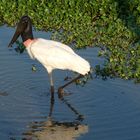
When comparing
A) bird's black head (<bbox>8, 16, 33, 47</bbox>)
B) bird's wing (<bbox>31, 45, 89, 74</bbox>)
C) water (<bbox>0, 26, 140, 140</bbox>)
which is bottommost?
water (<bbox>0, 26, 140, 140</bbox>)

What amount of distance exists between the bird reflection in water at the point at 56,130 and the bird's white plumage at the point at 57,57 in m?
0.96

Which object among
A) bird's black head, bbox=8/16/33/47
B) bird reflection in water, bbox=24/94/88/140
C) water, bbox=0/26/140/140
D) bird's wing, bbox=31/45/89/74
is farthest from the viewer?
bird's black head, bbox=8/16/33/47

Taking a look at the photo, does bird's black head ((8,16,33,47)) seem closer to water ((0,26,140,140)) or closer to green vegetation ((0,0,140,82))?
water ((0,26,140,140))

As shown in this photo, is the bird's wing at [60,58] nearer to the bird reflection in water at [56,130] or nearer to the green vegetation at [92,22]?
the bird reflection in water at [56,130]

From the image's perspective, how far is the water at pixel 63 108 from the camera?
27.1 feet

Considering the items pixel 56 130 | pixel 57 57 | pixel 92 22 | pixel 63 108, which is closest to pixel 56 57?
pixel 57 57

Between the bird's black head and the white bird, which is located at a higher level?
the bird's black head

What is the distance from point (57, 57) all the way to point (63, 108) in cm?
84

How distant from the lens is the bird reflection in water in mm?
8156

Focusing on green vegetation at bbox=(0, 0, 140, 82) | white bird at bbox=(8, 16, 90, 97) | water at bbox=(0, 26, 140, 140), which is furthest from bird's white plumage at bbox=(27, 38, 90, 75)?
green vegetation at bbox=(0, 0, 140, 82)

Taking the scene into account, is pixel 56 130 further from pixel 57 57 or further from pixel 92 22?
pixel 92 22

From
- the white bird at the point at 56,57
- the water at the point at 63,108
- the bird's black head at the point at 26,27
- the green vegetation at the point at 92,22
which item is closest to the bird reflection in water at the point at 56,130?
the water at the point at 63,108

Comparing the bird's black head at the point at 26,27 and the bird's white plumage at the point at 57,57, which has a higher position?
the bird's black head at the point at 26,27

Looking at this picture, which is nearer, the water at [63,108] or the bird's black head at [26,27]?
the water at [63,108]
